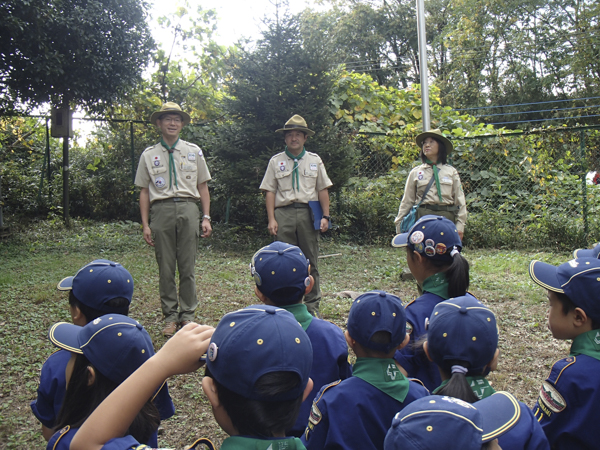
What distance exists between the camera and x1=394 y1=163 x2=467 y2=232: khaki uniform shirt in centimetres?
506

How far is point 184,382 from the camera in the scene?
11.7ft

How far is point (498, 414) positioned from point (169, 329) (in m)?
3.56

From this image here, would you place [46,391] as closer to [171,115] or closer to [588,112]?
[171,115]

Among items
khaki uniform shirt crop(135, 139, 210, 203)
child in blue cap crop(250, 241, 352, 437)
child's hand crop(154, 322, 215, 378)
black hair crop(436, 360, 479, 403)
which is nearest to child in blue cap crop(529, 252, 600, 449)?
black hair crop(436, 360, 479, 403)

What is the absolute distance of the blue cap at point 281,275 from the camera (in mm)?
2305

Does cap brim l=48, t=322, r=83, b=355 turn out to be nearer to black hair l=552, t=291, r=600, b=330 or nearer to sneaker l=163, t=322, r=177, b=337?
black hair l=552, t=291, r=600, b=330

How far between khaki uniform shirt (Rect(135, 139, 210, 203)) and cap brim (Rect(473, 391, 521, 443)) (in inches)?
148

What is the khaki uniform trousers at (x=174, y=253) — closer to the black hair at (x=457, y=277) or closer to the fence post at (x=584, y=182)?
the black hair at (x=457, y=277)

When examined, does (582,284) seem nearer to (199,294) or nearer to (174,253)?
(174,253)

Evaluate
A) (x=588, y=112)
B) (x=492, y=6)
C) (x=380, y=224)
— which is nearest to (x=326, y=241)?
(x=380, y=224)

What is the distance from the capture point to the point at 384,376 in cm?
178

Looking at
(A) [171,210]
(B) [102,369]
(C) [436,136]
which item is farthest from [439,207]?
(B) [102,369]

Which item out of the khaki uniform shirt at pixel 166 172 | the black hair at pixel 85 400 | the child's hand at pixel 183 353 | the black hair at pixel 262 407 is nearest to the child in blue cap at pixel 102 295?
the black hair at pixel 85 400

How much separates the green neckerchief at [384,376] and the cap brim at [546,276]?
72 cm
